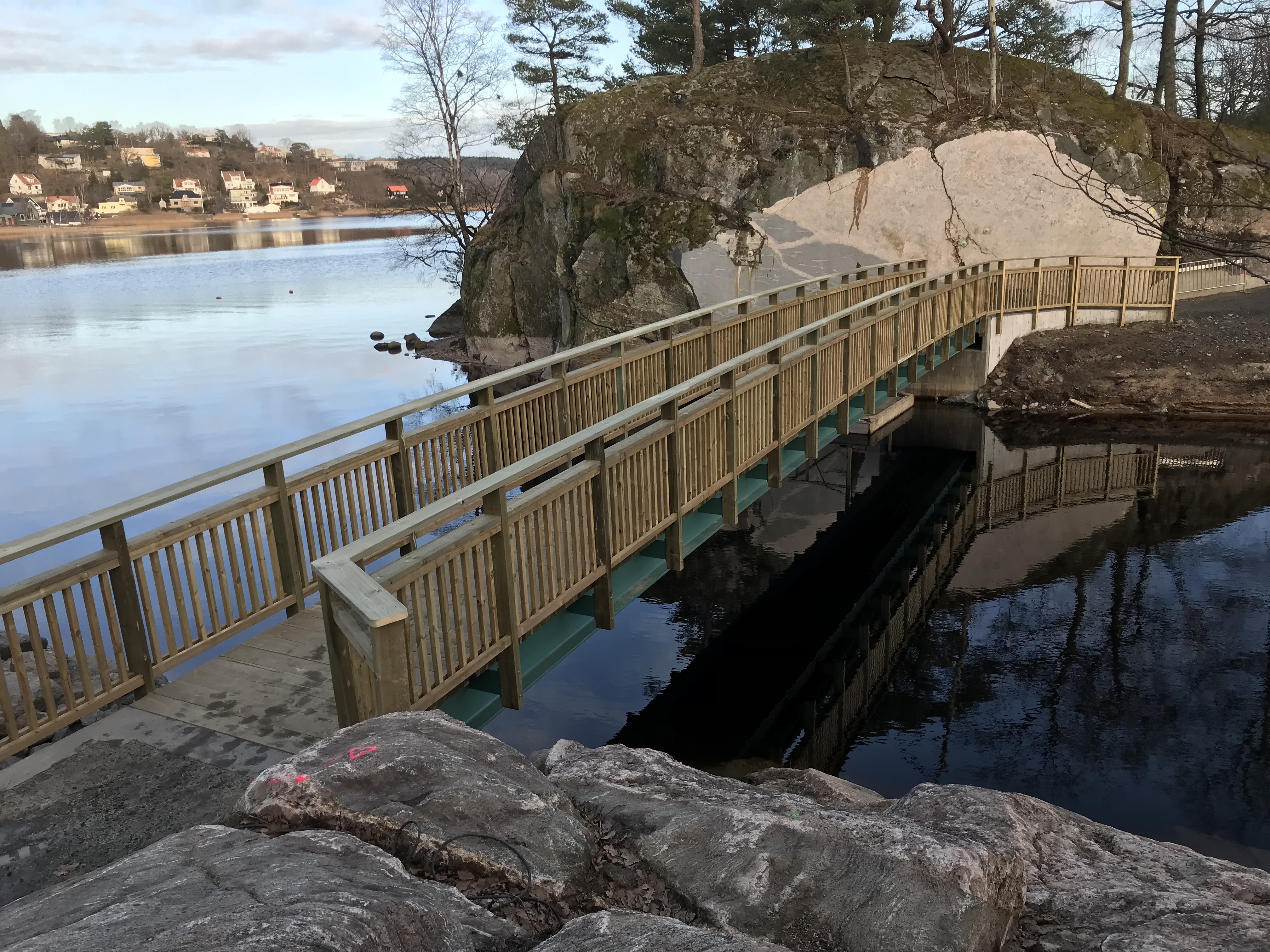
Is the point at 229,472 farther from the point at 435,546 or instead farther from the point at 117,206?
the point at 117,206

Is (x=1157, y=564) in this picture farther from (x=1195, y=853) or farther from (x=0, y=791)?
(x=0, y=791)

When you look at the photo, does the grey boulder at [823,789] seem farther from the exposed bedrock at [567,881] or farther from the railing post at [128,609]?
the railing post at [128,609]

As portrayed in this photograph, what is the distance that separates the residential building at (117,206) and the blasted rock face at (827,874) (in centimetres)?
15225

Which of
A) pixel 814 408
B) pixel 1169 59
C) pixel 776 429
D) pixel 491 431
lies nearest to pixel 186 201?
pixel 1169 59

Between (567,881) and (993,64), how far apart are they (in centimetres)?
2506

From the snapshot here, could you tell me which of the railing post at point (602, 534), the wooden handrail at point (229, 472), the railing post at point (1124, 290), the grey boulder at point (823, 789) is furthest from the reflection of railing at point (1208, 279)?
the railing post at point (602, 534)

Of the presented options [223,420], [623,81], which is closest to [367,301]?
[623,81]

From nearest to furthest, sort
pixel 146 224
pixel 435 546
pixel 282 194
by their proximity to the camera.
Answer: pixel 435 546
pixel 146 224
pixel 282 194

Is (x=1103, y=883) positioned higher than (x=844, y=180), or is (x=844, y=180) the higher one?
(x=844, y=180)

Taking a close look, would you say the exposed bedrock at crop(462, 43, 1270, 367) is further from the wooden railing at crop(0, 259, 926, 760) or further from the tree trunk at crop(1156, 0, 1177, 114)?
the wooden railing at crop(0, 259, 926, 760)

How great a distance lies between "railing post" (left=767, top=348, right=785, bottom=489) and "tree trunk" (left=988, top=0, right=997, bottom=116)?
57.7 ft

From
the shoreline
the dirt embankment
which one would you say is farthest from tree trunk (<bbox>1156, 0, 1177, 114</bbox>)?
the shoreline

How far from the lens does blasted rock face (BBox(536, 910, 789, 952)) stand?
8.46ft

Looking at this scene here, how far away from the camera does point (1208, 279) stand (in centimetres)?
2284
